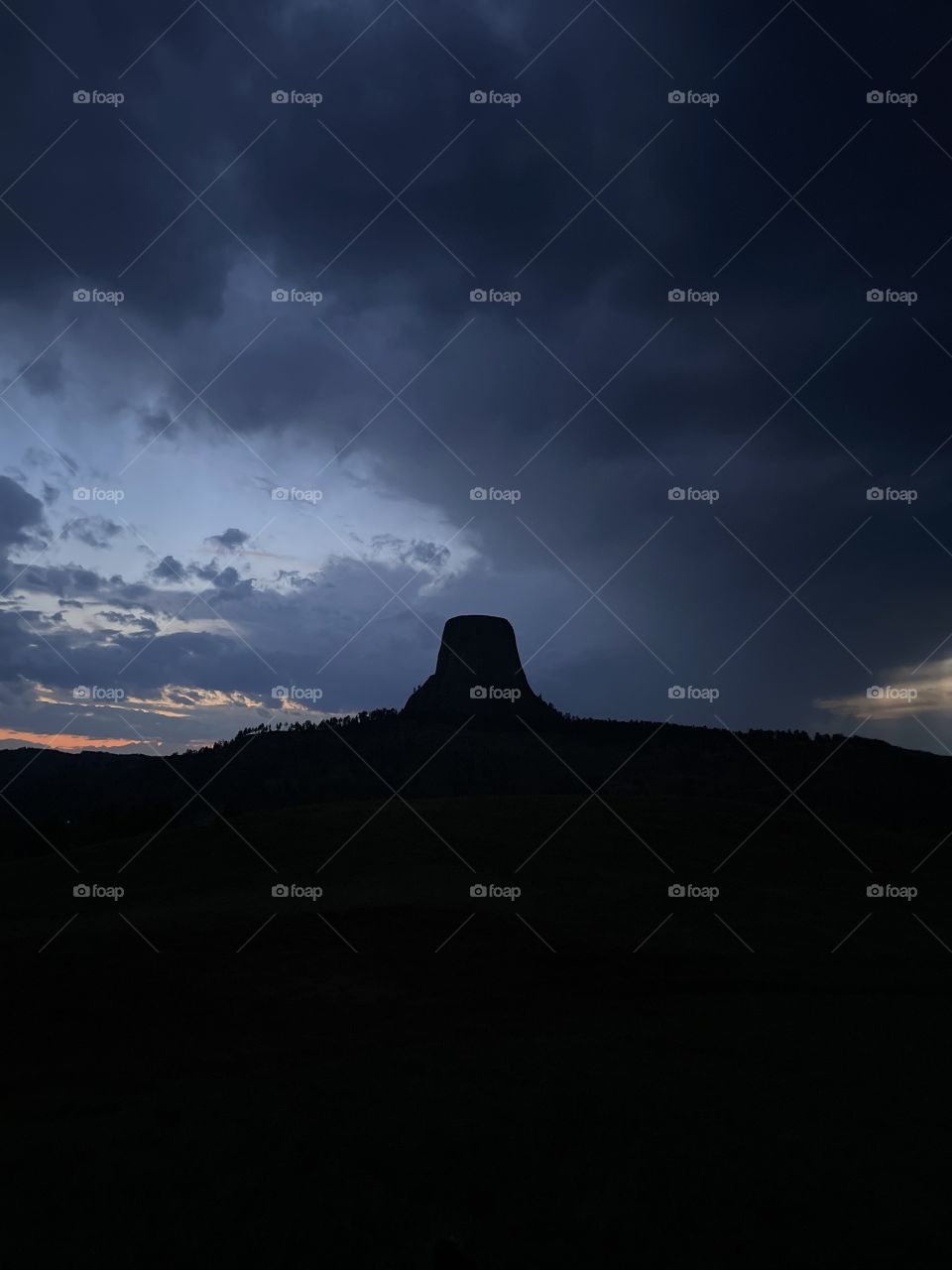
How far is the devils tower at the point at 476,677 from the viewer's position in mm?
127688

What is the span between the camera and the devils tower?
128 m

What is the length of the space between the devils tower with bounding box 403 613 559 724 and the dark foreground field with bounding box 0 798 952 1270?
327 feet

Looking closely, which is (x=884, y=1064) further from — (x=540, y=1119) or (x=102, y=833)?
(x=102, y=833)

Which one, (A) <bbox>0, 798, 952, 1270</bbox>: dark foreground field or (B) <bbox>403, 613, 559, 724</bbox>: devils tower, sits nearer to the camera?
(A) <bbox>0, 798, 952, 1270</bbox>: dark foreground field

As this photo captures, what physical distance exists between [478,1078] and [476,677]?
127340 mm

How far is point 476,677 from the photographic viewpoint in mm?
138750

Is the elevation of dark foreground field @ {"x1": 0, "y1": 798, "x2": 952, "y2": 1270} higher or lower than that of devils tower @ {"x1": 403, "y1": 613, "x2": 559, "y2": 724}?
lower

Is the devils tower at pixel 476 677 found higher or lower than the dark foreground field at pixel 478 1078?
higher

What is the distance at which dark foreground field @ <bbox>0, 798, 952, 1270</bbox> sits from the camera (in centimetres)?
777

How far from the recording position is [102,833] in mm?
47875

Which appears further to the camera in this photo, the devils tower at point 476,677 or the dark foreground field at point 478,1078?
the devils tower at point 476,677

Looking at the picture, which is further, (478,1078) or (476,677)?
(476,677)

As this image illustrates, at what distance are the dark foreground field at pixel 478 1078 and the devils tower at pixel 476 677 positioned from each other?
99.8 m

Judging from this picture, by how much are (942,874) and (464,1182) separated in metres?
33.6
